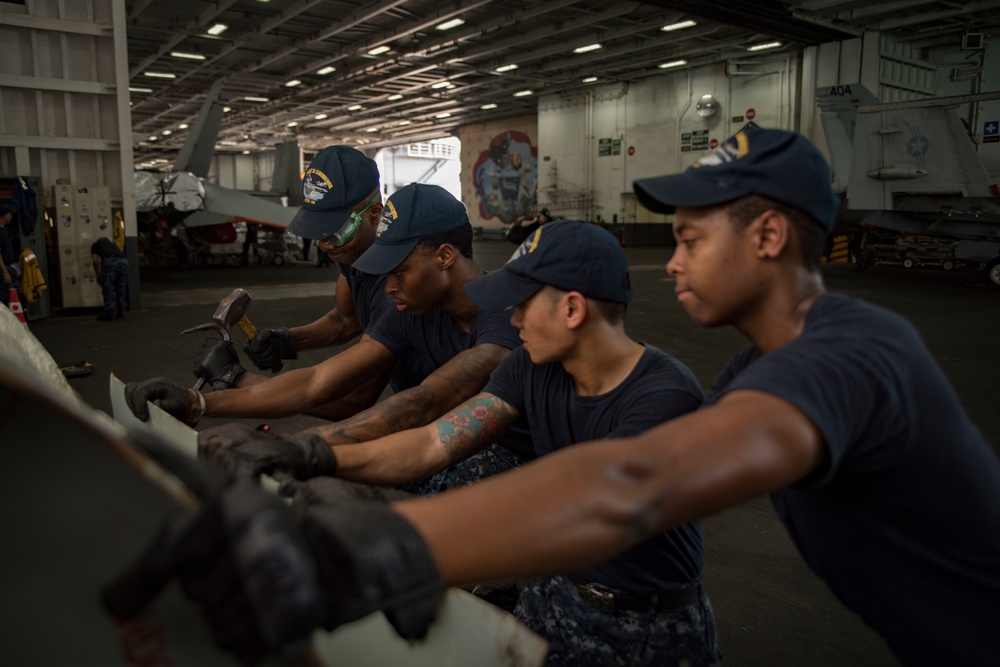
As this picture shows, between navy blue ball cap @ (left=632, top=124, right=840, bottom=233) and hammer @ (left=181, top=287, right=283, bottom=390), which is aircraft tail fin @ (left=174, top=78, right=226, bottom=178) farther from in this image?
navy blue ball cap @ (left=632, top=124, right=840, bottom=233)

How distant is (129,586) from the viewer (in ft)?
2.46

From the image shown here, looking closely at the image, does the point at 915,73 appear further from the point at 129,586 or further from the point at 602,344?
the point at 129,586

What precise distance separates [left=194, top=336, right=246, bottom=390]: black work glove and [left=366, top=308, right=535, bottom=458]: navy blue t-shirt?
578mm

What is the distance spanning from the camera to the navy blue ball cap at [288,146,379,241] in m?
2.93

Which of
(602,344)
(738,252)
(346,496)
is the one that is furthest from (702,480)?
(602,344)

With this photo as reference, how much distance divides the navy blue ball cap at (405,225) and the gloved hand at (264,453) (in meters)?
0.82

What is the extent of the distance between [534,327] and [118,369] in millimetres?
6079

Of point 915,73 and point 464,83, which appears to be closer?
point 915,73

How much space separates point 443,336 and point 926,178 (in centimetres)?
1285

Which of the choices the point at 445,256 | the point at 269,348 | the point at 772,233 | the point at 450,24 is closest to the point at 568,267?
the point at 772,233

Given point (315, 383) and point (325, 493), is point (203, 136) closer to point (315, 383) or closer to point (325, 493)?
point (315, 383)

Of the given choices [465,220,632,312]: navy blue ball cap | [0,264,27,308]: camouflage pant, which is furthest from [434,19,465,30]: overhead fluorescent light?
[465,220,632,312]: navy blue ball cap

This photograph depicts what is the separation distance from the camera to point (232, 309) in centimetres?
301

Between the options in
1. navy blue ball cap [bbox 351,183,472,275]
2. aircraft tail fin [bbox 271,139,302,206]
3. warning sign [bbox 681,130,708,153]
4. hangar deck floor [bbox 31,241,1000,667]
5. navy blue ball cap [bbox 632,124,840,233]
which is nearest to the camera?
navy blue ball cap [bbox 632,124,840,233]
